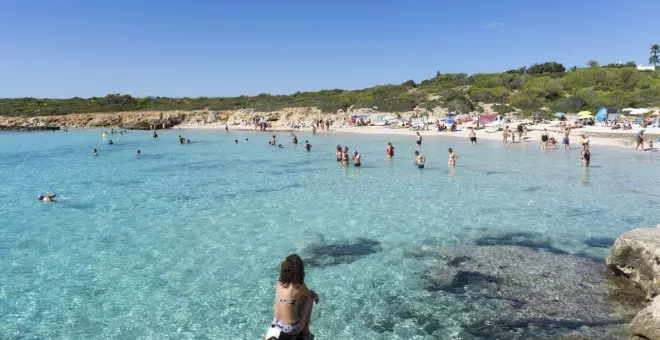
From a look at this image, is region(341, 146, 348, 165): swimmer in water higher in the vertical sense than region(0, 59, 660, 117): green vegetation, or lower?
lower

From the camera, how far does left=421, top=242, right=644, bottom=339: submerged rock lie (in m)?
7.22

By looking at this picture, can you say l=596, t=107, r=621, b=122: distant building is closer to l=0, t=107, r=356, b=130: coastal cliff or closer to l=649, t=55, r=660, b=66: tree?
l=0, t=107, r=356, b=130: coastal cliff

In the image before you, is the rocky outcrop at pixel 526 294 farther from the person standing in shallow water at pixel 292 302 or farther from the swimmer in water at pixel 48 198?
the swimmer in water at pixel 48 198

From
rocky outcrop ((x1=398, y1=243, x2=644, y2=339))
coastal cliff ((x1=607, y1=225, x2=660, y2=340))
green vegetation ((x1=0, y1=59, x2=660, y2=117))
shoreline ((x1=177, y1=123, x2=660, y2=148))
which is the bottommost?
rocky outcrop ((x1=398, y1=243, x2=644, y2=339))

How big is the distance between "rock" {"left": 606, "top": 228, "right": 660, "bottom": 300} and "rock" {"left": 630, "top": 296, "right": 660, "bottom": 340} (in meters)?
1.63

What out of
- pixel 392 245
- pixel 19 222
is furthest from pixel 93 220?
pixel 392 245

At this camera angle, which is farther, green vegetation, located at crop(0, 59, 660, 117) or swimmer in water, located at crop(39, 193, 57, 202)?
green vegetation, located at crop(0, 59, 660, 117)

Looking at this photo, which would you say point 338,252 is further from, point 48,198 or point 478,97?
point 478,97

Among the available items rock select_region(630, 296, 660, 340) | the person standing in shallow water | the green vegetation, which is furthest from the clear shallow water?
the green vegetation

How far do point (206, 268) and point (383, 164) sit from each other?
59.7ft

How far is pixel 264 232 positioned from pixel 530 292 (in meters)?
7.53

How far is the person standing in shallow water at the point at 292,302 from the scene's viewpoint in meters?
4.48

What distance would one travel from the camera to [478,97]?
64375 mm

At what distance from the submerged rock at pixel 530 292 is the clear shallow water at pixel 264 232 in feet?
1.62
